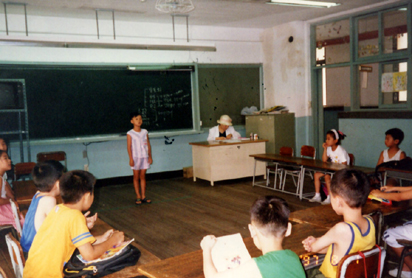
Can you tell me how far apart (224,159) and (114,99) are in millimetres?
2311

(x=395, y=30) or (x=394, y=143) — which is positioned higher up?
(x=395, y=30)

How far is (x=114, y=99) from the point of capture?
673 cm

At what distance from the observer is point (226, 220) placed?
4.67 metres

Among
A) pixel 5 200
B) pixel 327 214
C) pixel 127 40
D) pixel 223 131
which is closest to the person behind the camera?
pixel 327 214

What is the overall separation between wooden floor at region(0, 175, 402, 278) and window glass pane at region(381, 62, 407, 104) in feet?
6.80

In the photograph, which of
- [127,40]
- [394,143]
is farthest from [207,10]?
[394,143]

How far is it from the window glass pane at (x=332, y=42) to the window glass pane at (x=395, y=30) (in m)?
0.78

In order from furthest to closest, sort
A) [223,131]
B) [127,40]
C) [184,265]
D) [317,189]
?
[223,131] → [127,40] → [317,189] → [184,265]

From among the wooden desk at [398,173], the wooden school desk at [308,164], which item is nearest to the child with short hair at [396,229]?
the wooden desk at [398,173]

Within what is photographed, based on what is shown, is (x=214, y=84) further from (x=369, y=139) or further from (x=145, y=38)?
(x=369, y=139)

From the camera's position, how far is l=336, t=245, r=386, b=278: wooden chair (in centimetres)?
156

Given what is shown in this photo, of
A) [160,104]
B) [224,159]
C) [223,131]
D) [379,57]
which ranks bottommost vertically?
[224,159]

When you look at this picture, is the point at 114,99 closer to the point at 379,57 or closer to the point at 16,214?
the point at 16,214

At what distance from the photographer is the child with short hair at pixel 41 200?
7.03 ft
